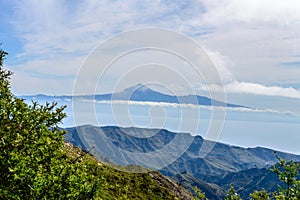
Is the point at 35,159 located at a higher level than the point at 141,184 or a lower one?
lower

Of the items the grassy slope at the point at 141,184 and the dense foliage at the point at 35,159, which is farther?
the grassy slope at the point at 141,184

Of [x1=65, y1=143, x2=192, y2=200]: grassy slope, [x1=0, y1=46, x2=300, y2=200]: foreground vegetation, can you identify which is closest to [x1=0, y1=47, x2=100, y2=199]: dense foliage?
[x1=0, y1=46, x2=300, y2=200]: foreground vegetation

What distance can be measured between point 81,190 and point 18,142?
14.2 feet

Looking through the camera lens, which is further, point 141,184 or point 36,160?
point 141,184

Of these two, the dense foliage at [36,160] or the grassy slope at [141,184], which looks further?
the grassy slope at [141,184]

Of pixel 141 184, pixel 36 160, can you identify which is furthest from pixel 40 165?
pixel 141 184

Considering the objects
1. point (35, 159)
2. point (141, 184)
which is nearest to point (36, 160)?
point (35, 159)

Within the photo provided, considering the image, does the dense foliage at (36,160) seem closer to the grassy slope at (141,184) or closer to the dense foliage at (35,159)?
the dense foliage at (35,159)

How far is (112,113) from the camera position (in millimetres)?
42594

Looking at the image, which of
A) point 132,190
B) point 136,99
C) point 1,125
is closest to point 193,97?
point 136,99

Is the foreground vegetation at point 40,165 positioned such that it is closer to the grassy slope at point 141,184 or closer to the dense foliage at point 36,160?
the dense foliage at point 36,160

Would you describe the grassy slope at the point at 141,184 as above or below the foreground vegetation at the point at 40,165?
above

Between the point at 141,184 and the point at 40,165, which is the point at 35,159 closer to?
the point at 40,165

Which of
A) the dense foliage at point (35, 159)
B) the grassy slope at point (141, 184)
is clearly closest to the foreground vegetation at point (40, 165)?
the dense foliage at point (35, 159)
